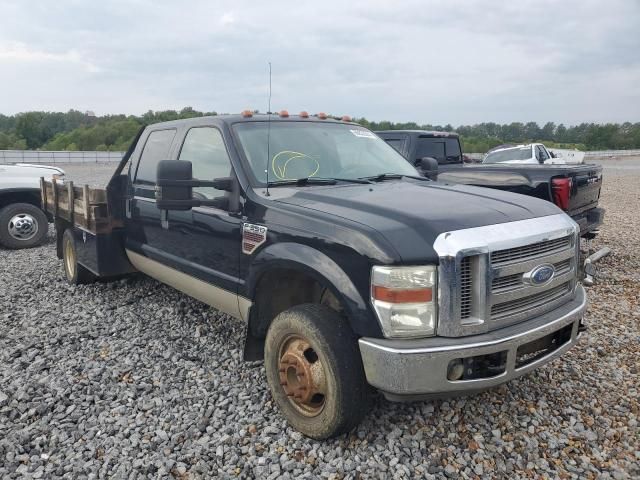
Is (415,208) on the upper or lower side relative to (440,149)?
lower

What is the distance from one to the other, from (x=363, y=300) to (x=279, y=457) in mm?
1020

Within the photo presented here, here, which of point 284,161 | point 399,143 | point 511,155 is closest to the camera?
point 284,161

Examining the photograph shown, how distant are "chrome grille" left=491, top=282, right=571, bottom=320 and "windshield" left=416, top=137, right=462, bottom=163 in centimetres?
545

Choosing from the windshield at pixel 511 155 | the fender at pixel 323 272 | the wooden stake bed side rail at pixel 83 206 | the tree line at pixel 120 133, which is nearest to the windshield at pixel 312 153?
the fender at pixel 323 272

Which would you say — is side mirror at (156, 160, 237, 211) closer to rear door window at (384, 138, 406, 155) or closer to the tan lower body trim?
the tan lower body trim

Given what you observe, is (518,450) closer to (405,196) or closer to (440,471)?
(440,471)

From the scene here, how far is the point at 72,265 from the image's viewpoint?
634cm

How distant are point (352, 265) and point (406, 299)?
0.33 m

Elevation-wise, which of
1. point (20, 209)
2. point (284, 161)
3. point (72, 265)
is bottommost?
point (72, 265)

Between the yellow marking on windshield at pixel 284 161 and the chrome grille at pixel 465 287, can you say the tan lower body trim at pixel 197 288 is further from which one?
the chrome grille at pixel 465 287

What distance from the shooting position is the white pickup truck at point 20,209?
340 inches

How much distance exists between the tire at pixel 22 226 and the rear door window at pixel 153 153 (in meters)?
4.89

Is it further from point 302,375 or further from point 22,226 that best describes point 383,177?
point 22,226

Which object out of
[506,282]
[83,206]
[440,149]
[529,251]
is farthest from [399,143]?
[506,282]
